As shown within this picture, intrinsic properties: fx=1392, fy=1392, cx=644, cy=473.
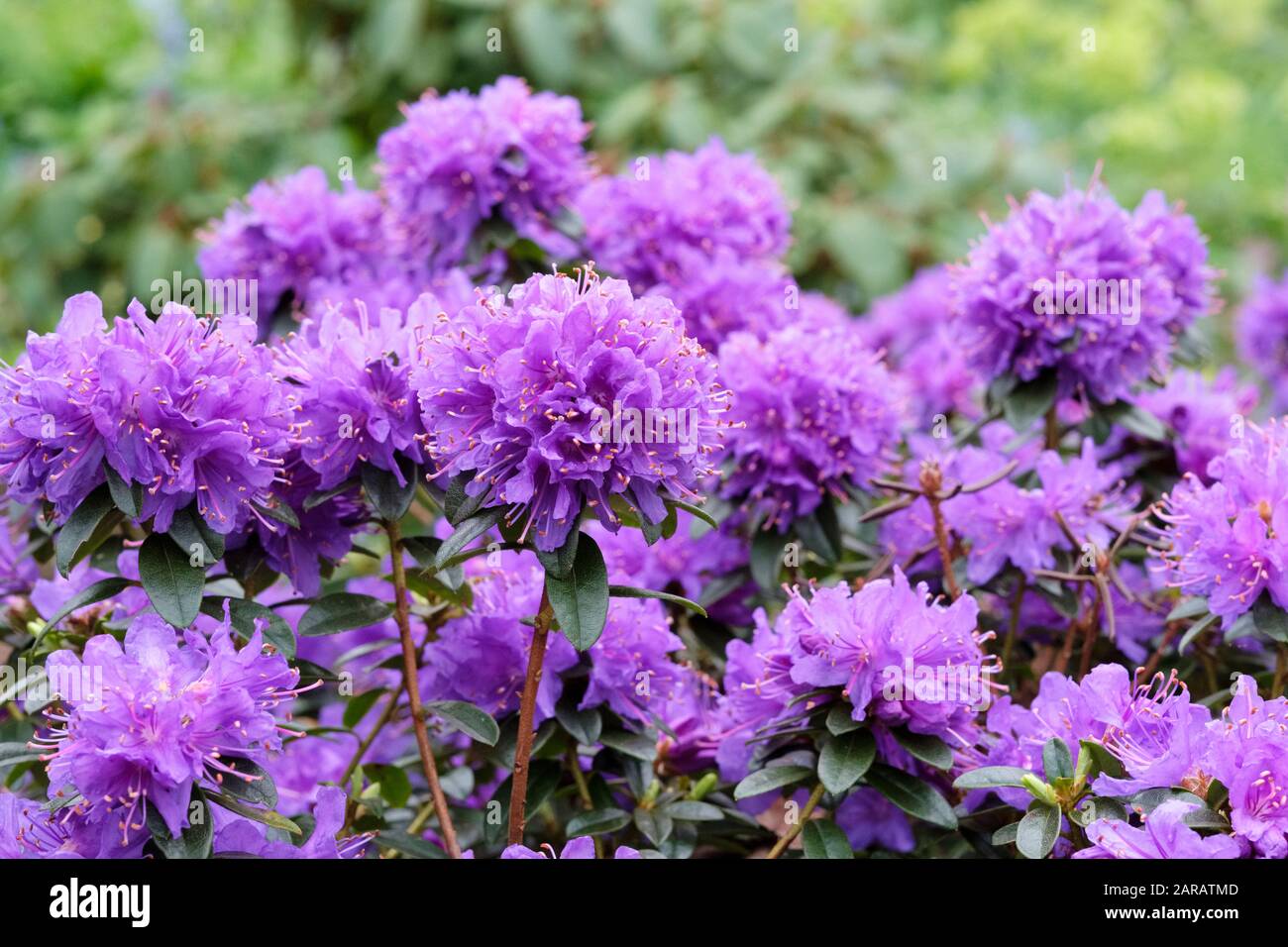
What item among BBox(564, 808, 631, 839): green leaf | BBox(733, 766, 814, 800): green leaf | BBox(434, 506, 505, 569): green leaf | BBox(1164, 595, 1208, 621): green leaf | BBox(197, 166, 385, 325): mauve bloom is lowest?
BBox(564, 808, 631, 839): green leaf

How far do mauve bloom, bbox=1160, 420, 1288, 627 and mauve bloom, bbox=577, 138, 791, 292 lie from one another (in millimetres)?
841

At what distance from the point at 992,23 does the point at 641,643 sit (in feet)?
A: 11.9

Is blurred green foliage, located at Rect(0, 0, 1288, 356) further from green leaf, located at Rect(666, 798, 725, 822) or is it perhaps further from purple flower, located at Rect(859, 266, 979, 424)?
green leaf, located at Rect(666, 798, 725, 822)

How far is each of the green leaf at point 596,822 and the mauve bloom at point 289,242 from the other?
98 cm

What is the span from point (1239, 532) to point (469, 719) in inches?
35.0

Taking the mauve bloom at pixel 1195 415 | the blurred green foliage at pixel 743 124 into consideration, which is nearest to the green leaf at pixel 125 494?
the mauve bloom at pixel 1195 415

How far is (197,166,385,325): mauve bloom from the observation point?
2176 mm

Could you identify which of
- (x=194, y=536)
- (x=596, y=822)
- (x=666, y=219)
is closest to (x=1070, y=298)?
(x=666, y=219)

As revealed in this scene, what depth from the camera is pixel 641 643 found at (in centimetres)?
167

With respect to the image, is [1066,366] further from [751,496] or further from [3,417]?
[3,417]

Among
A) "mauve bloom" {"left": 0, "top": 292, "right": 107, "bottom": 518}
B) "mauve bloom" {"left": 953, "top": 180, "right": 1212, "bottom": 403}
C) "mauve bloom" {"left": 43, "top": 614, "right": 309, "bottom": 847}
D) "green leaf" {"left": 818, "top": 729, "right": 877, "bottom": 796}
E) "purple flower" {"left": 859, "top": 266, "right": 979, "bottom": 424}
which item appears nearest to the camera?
"mauve bloom" {"left": 43, "top": 614, "right": 309, "bottom": 847}

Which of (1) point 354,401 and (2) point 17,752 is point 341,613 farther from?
(2) point 17,752

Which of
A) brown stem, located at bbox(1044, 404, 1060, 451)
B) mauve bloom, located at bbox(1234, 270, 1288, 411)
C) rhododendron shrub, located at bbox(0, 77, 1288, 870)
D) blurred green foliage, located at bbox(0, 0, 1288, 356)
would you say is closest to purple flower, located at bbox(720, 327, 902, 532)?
rhododendron shrub, located at bbox(0, 77, 1288, 870)

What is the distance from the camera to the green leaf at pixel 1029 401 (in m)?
1.97
